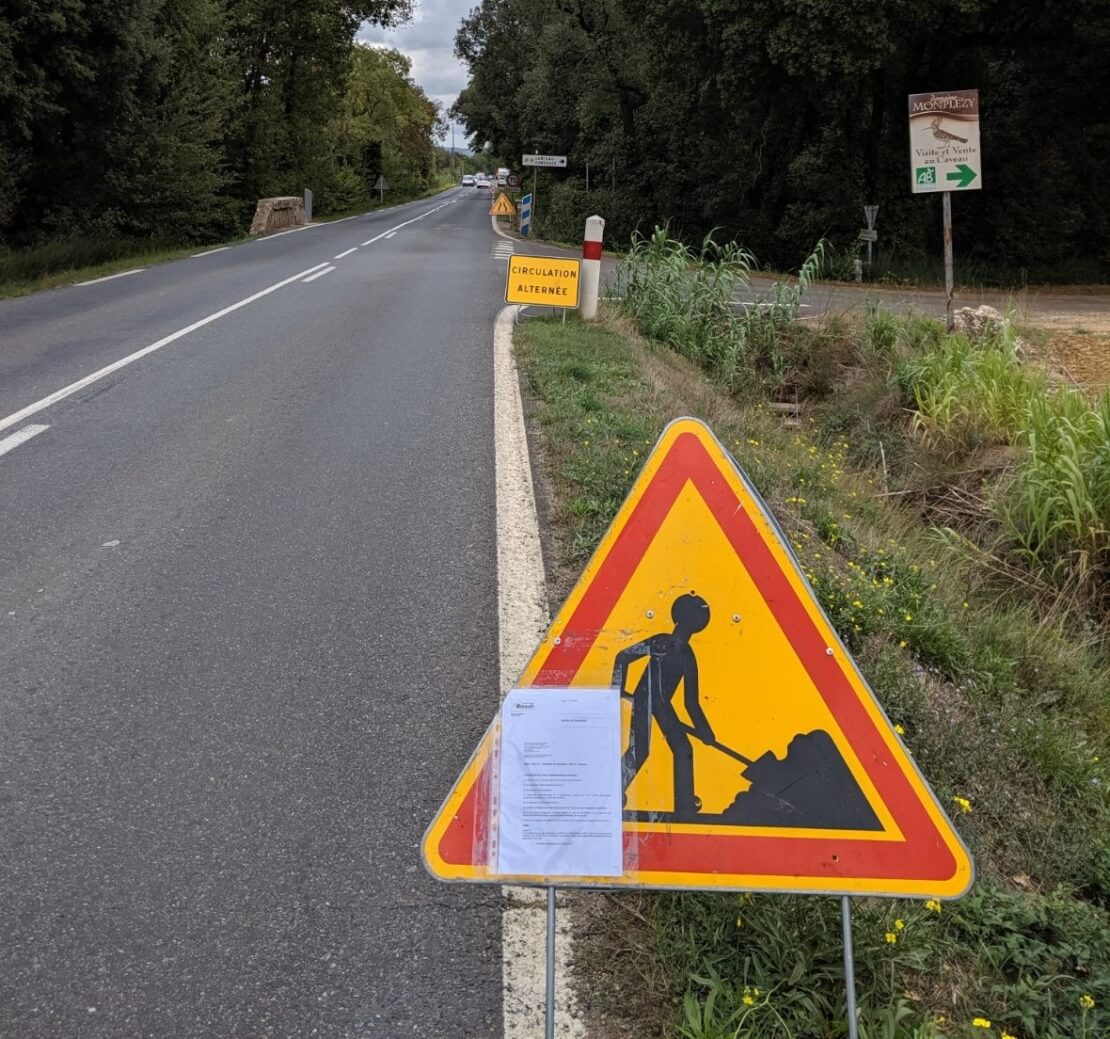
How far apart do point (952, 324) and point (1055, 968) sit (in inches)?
363

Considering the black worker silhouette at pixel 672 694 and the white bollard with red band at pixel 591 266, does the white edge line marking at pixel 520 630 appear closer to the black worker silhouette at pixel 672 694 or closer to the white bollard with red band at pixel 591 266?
the black worker silhouette at pixel 672 694

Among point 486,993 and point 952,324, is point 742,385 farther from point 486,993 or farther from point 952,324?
point 486,993

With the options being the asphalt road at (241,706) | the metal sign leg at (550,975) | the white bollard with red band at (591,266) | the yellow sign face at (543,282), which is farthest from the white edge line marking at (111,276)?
the metal sign leg at (550,975)

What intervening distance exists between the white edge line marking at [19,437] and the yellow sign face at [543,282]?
528 centimetres

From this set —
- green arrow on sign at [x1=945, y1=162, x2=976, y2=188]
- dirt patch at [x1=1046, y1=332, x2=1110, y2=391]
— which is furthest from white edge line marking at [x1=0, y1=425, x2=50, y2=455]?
dirt patch at [x1=1046, y1=332, x2=1110, y2=391]

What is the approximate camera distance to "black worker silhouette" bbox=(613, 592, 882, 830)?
82.6 inches

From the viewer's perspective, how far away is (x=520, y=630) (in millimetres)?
3863

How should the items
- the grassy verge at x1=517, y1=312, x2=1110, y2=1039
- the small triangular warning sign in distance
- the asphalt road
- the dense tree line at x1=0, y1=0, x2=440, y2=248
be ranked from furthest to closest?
the dense tree line at x1=0, y1=0, x2=440, y2=248
the asphalt road
the grassy verge at x1=517, y1=312, x2=1110, y2=1039
the small triangular warning sign in distance

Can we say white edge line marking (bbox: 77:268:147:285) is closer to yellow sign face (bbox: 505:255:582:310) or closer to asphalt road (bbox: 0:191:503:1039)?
yellow sign face (bbox: 505:255:582:310)

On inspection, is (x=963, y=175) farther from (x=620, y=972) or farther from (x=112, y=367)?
(x=620, y=972)

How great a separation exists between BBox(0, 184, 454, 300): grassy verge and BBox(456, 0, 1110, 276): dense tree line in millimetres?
13665

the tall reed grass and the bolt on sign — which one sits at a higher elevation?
the bolt on sign

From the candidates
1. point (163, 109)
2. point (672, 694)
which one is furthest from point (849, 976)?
point (163, 109)

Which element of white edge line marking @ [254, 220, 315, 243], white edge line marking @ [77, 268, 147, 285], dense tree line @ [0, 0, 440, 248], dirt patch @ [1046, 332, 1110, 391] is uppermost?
dense tree line @ [0, 0, 440, 248]
